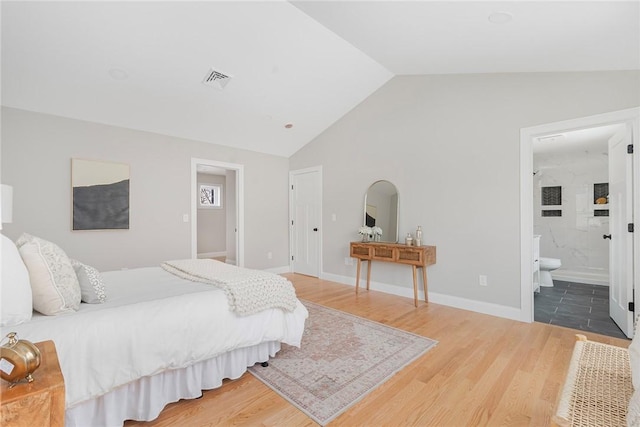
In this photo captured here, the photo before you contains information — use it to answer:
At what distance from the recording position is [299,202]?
584 centimetres

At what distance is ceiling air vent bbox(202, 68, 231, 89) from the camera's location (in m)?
3.46

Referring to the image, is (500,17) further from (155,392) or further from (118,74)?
(118,74)

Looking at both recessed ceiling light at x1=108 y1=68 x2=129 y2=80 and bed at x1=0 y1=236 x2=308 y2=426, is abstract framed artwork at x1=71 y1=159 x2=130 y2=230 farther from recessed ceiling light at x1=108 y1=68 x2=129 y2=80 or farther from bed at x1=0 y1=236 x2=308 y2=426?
bed at x1=0 y1=236 x2=308 y2=426

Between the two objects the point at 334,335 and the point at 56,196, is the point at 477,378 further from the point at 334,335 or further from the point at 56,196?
the point at 56,196

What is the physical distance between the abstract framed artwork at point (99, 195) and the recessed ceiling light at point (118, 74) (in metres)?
1.16

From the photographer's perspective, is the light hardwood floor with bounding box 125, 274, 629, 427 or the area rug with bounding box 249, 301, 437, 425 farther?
the area rug with bounding box 249, 301, 437, 425

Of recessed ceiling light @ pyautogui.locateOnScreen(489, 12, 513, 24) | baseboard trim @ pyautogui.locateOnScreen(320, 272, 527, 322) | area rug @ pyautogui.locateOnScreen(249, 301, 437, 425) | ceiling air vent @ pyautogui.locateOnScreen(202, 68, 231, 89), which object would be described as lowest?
area rug @ pyautogui.locateOnScreen(249, 301, 437, 425)

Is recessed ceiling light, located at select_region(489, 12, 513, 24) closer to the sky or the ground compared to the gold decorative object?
closer to the sky

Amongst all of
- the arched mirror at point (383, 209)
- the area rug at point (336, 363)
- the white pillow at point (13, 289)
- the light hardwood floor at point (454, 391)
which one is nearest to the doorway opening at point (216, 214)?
the arched mirror at point (383, 209)

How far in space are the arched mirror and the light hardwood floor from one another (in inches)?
63.5

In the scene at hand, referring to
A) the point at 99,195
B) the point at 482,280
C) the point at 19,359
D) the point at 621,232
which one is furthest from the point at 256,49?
the point at 621,232

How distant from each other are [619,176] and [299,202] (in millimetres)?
4371

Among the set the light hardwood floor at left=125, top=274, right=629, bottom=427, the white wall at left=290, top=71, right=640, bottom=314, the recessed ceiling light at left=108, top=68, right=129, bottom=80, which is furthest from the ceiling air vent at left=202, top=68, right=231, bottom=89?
the light hardwood floor at left=125, top=274, right=629, bottom=427

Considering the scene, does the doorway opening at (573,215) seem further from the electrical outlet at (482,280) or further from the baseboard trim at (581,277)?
the electrical outlet at (482,280)
